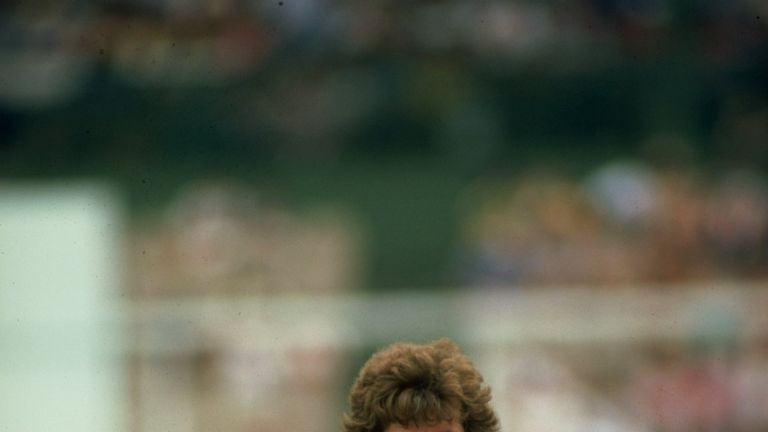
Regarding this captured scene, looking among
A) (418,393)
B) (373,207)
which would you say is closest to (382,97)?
(373,207)

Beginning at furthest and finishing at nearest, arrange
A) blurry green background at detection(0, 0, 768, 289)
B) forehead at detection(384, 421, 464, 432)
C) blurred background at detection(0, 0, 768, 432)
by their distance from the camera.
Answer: blurry green background at detection(0, 0, 768, 289), blurred background at detection(0, 0, 768, 432), forehead at detection(384, 421, 464, 432)

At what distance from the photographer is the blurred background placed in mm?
9172

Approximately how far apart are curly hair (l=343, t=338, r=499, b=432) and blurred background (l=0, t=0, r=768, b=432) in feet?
18.0

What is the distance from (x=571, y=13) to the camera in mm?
10547

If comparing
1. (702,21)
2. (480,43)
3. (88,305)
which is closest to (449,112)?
(480,43)

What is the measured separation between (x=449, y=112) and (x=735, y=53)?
5.32 ft

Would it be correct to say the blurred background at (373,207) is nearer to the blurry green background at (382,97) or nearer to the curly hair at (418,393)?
the blurry green background at (382,97)

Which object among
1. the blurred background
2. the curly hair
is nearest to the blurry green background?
the blurred background

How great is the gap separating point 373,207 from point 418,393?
6.93m

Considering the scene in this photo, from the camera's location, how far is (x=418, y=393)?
3.01 m

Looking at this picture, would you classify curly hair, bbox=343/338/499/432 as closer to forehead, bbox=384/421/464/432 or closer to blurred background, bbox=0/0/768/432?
forehead, bbox=384/421/464/432

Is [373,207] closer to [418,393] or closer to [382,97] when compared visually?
[382,97]

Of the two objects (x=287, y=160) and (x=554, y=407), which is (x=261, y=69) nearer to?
(x=287, y=160)

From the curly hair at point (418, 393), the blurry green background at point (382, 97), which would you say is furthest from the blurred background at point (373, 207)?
the curly hair at point (418, 393)
